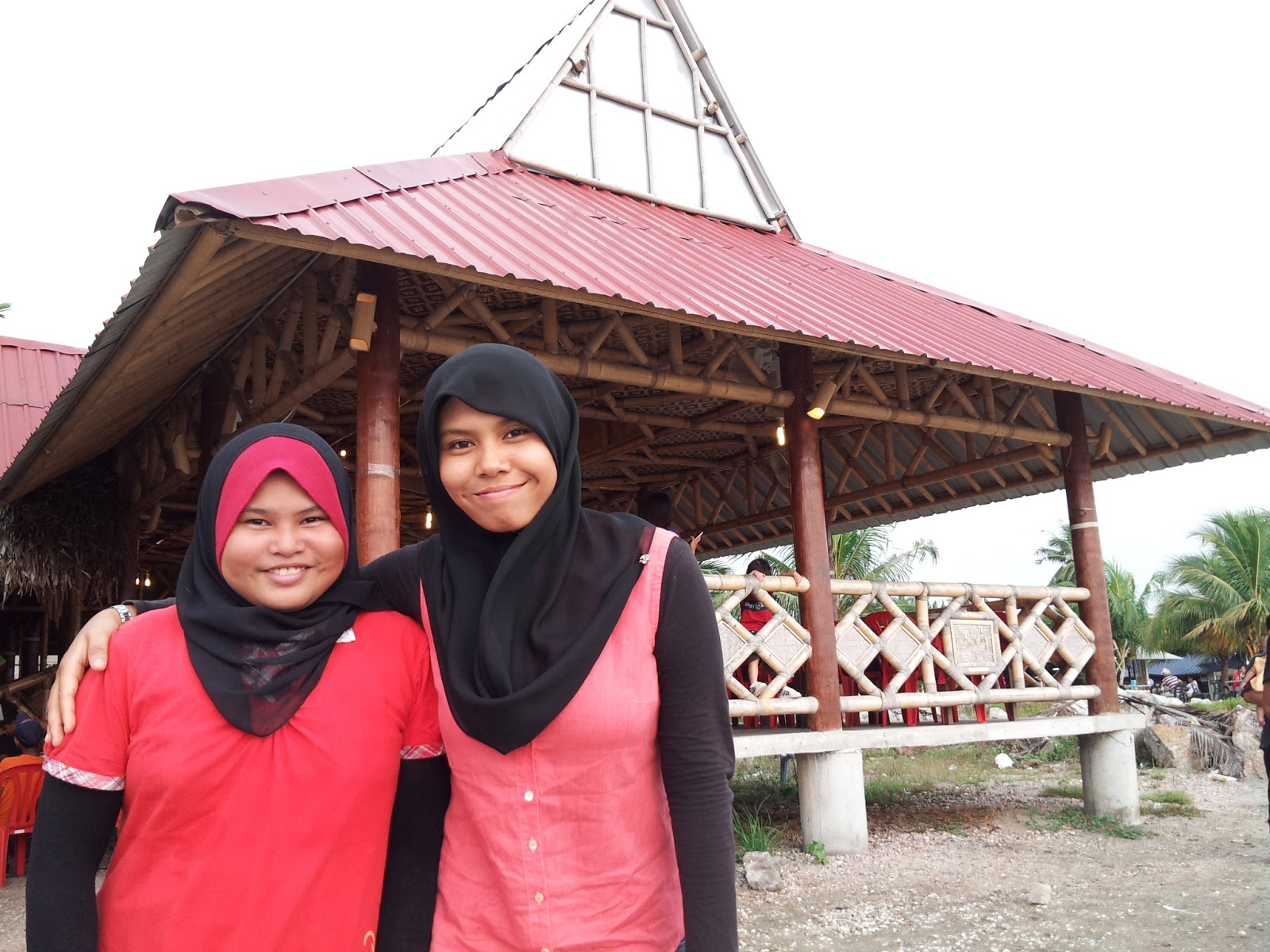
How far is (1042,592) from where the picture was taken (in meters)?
8.41

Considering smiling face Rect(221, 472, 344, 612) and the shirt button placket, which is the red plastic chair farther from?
the shirt button placket

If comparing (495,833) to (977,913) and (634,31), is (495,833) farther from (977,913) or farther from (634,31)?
(634,31)

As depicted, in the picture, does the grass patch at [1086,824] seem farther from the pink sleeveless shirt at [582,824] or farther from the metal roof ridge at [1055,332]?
the pink sleeveless shirt at [582,824]

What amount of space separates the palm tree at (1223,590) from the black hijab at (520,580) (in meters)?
35.2

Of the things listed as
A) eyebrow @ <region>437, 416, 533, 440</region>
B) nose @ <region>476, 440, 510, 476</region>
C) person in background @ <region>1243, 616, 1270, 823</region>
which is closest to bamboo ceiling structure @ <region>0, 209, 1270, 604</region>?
person in background @ <region>1243, 616, 1270, 823</region>

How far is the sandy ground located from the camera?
5.27m

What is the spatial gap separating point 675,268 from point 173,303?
305cm

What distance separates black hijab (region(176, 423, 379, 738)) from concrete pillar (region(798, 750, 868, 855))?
18.9 feet

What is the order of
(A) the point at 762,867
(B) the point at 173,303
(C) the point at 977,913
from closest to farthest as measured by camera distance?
1. (B) the point at 173,303
2. (C) the point at 977,913
3. (A) the point at 762,867

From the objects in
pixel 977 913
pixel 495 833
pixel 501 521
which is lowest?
pixel 977 913

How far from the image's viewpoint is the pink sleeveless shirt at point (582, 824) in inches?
65.0

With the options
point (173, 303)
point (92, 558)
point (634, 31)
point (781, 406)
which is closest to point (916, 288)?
point (781, 406)

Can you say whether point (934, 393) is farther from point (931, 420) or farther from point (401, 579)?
point (401, 579)

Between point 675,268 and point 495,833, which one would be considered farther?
point 675,268
